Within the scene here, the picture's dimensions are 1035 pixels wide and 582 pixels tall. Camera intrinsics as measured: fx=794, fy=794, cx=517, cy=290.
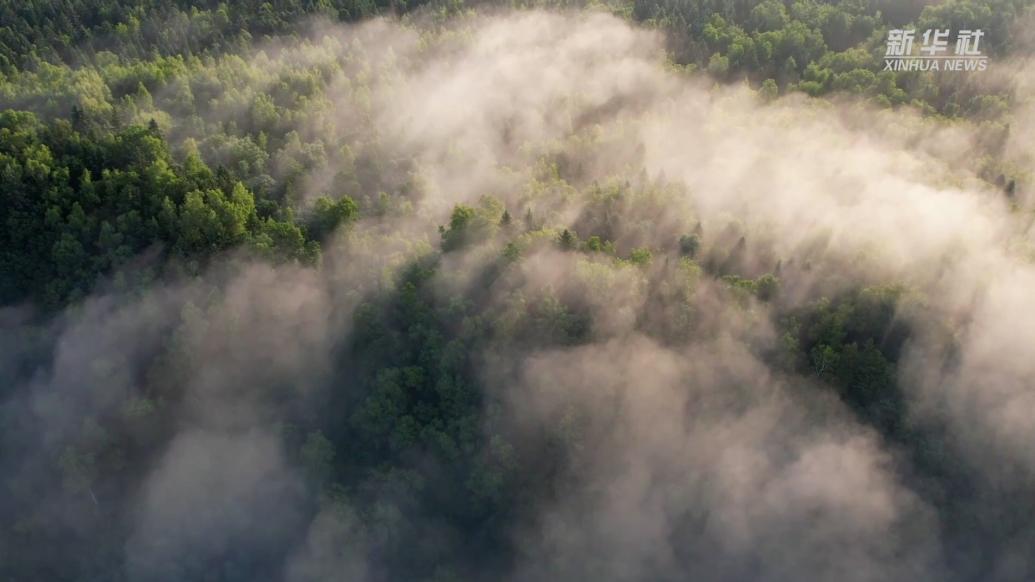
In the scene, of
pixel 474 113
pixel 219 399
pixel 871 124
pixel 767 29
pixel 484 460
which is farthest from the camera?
pixel 767 29

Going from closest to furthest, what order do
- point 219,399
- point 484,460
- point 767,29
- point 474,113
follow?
point 484,460
point 219,399
point 474,113
point 767,29

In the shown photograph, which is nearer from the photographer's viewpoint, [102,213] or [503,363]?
[503,363]

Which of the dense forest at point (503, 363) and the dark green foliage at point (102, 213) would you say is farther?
the dark green foliage at point (102, 213)

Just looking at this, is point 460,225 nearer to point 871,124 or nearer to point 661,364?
point 661,364

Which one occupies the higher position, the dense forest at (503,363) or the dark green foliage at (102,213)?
the dark green foliage at (102,213)

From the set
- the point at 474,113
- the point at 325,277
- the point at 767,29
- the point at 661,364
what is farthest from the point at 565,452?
the point at 767,29

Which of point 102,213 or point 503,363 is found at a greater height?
point 102,213

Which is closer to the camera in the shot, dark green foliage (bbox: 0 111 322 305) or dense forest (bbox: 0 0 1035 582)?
dense forest (bbox: 0 0 1035 582)

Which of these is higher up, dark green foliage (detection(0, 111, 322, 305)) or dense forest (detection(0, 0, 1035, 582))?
dark green foliage (detection(0, 111, 322, 305))
